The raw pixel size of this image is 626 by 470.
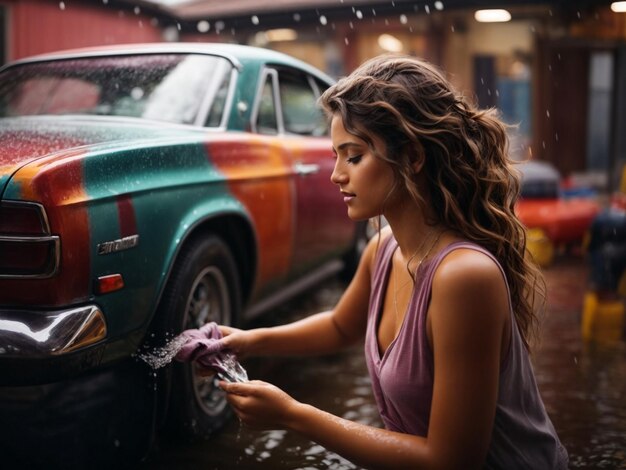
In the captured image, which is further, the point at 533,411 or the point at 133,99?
the point at 133,99

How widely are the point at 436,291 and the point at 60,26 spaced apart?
1200 centimetres

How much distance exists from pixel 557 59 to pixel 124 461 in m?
13.3

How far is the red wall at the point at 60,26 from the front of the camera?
38.0 feet

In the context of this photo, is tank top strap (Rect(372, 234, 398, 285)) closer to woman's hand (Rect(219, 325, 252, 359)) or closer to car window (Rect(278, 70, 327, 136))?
woman's hand (Rect(219, 325, 252, 359))

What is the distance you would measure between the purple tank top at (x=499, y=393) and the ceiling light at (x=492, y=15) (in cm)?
1262

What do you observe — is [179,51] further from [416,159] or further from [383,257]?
[416,159]

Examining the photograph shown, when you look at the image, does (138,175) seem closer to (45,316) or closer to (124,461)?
(45,316)

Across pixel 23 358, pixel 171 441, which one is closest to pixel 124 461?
pixel 171 441

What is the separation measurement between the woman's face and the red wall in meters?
11.1

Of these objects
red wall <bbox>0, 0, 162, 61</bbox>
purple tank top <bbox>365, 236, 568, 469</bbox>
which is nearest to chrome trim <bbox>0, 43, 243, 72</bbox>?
purple tank top <bbox>365, 236, 568, 469</bbox>

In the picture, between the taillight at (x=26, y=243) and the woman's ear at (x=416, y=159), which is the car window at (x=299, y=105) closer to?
the taillight at (x=26, y=243)

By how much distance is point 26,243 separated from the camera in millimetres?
2465

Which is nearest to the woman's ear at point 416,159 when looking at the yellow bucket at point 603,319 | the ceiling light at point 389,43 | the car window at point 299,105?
the car window at point 299,105

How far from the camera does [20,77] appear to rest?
4.08 metres
